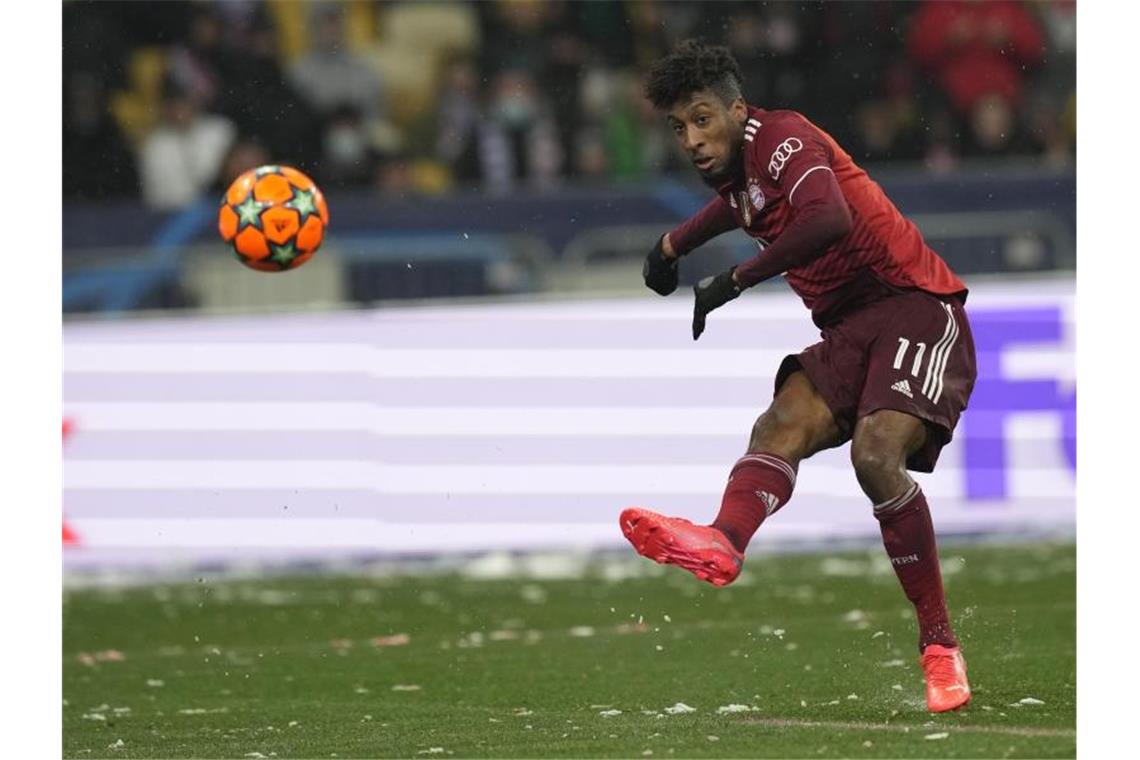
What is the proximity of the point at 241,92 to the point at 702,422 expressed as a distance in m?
4.34

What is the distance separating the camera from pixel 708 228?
7816 millimetres

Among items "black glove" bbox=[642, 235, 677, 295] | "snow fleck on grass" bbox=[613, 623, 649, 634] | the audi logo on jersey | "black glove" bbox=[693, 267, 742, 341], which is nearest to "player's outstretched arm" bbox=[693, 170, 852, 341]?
"black glove" bbox=[693, 267, 742, 341]

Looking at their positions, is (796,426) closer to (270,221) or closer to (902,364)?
(902,364)

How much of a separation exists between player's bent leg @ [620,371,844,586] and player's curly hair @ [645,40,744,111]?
1.02 m

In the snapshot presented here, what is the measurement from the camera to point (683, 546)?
6.84 metres

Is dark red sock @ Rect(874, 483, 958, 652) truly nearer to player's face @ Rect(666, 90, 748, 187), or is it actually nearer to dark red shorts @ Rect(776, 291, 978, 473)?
dark red shorts @ Rect(776, 291, 978, 473)

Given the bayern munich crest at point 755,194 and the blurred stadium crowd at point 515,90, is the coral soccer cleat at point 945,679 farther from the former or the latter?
the blurred stadium crowd at point 515,90

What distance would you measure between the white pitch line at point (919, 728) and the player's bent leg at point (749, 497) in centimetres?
55

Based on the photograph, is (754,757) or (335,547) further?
(335,547)

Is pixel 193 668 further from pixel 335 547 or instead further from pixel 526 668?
pixel 335 547

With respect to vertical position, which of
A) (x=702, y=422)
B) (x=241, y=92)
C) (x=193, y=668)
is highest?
(x=241, y=92)

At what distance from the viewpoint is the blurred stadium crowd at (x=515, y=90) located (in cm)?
1492

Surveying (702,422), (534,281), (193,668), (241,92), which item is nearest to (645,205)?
(534,281)

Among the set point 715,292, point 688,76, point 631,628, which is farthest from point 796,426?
point 631,628
